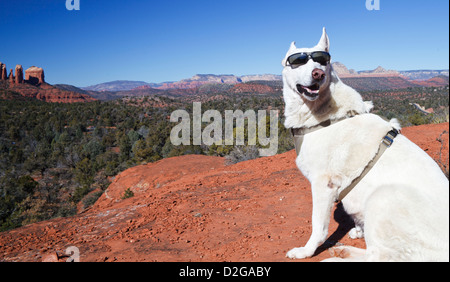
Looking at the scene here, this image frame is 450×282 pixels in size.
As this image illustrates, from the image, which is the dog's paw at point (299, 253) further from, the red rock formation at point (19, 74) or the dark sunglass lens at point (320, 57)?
the red rock formation at point (19, 74)

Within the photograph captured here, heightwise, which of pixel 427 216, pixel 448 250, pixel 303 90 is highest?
pixel 303 90

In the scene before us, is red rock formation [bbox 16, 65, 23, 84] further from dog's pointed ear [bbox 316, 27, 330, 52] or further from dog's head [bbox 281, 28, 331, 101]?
dog's pointed ear [bbox 316, 27, 330, 52]

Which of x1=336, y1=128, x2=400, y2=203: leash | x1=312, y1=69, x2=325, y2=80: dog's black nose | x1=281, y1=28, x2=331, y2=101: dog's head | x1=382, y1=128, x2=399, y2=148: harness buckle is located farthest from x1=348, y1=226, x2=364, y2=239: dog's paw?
x1=312, y1=69, x2=325, y2=80: dog's black nose

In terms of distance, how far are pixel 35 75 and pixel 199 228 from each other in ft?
459

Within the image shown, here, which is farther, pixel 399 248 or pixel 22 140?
pixel 22 140

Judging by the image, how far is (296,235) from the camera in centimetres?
367

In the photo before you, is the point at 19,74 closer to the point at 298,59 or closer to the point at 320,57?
the point at 298,59

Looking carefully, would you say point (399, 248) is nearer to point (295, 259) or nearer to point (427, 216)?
point (427, 216)

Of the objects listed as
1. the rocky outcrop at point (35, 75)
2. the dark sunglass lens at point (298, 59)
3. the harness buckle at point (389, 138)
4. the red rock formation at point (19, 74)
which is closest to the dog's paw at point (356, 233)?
the harness buckle at point (389, 138)

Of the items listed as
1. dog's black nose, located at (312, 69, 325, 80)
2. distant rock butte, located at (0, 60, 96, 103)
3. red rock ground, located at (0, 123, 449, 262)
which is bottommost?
red rock ground, located at (0, 123, 449, 262)

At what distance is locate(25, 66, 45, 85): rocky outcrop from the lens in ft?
376

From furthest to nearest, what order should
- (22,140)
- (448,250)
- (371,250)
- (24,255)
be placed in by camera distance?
1. (22,140)
2. (24,255)
3. (371,250)
4. (448,250)

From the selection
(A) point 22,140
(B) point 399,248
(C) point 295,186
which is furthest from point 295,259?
(A) point 22,140
